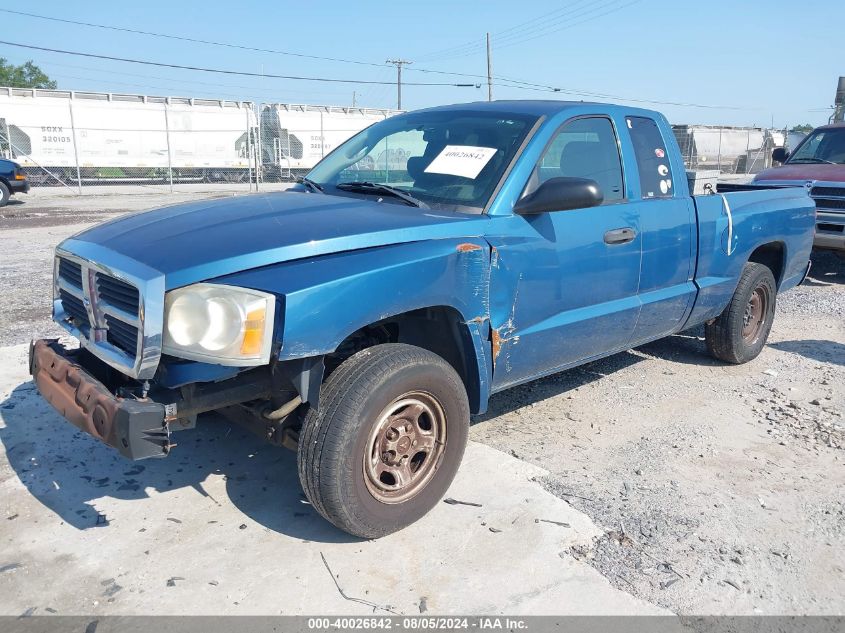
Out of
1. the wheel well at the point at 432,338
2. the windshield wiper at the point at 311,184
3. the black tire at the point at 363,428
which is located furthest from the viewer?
the windshield wiper at the point at 311,184

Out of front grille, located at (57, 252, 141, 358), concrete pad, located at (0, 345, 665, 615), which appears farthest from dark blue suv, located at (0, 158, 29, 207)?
front grille, located at (57, 252, 141, 358)

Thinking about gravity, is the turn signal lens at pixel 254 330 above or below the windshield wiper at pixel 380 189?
below

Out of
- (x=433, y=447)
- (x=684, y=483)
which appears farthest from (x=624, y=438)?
(x=433, y=447)

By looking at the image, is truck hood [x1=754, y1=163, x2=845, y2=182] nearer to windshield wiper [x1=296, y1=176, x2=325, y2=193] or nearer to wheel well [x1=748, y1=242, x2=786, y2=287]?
wheel well [x1=748, y1=242, x2=786, y2=287]

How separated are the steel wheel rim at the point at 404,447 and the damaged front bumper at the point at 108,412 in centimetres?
84

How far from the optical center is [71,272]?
3.24 meters

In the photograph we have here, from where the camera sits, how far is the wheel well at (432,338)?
330 centimetres

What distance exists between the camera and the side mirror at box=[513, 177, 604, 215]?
3432 millimetres

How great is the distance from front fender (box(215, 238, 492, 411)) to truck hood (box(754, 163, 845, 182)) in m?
7.19

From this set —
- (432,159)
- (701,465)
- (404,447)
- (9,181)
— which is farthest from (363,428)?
(9,181)

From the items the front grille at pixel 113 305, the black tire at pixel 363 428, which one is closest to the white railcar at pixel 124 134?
the front grille at pixel 113 305

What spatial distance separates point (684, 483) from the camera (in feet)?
12.2

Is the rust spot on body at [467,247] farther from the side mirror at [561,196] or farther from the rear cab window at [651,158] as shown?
the rear cab window at [651,158]

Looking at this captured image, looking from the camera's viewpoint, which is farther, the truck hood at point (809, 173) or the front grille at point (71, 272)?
the truck hood at point (809, 173)
